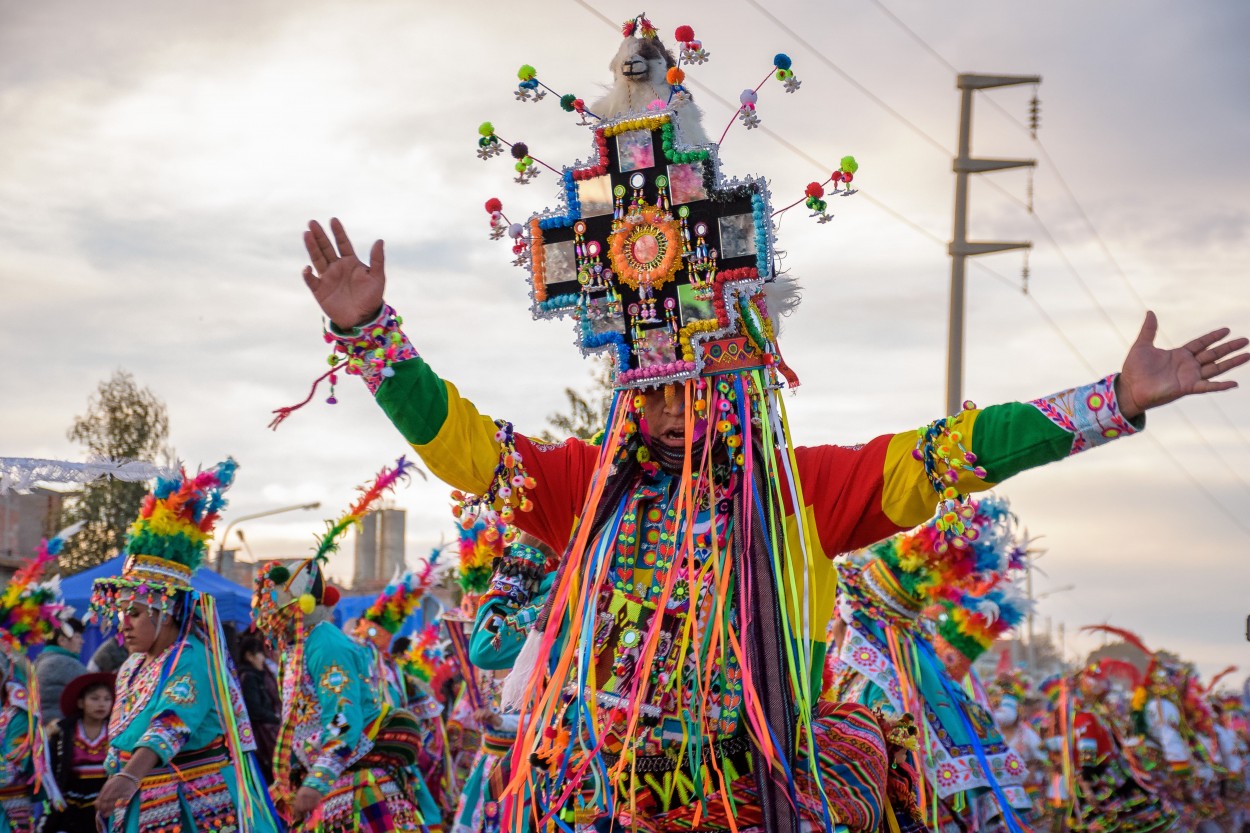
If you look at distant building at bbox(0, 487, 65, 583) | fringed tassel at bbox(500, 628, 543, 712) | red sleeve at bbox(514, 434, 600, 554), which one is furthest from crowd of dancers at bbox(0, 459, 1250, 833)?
distant building at bbox(0, 487, 65, 583)

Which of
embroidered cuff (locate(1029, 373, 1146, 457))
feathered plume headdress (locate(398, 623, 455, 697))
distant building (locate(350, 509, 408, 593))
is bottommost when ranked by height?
feathered plume headdress (locate(398, 623, 455, 697))

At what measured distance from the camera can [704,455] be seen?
392 centimetres

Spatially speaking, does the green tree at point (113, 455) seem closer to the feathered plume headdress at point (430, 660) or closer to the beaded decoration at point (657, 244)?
the feathered plume headdress at point (430, 660)

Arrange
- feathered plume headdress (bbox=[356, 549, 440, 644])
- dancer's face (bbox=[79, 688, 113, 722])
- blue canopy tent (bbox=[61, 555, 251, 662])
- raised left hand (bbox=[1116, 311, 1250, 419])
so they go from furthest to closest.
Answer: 1. blue canopy tent (bbox=[61, 555, 251, 662])
2. feathered plume headdress (bbox=[356, 549, 440, 644])
3. dancer's face (bbox=[79, 688, 113, 722])
4. raised left hand (bbox=[1116, 311, 1250, 419])

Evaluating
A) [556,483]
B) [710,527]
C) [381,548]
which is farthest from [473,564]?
[381,548]

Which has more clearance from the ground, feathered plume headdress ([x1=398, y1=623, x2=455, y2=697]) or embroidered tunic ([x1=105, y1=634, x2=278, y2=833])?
feathered plume headdress ([x1=398, y1=623, x2=455, y2=697])

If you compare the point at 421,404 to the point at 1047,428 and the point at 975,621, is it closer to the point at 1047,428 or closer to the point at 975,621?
the point at 1047,428

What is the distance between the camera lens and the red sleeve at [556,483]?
4172 millimetres

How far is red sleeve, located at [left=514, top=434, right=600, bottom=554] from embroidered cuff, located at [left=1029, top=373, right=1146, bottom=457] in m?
1.37

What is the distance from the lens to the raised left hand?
11.3 ft

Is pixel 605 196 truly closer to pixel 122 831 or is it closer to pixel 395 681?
pixel 122 831

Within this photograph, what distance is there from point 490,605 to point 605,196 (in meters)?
1.33

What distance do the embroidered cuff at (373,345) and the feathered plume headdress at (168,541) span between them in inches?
169

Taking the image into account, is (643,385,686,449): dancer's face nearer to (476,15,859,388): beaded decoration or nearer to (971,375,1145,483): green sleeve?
(476,15,859,388): beaded decoration
